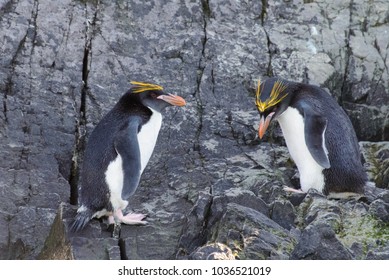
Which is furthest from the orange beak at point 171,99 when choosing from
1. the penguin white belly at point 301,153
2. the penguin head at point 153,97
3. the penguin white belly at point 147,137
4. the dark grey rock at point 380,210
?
the dark grey rock at point 380,210

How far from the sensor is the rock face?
6293mm

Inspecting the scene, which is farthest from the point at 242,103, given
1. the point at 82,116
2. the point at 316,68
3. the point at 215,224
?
the point at 215,224

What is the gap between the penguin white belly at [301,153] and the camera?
7012mm

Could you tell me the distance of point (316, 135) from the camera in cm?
695

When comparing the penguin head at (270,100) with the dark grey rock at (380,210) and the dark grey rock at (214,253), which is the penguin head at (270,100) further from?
the dark grey rock at (214,253)

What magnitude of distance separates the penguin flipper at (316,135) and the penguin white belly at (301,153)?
0.06m

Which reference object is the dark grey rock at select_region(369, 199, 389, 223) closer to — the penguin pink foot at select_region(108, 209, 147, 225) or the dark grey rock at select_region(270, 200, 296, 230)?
the dark grey rock at select_region(270, 200, 296, 230)

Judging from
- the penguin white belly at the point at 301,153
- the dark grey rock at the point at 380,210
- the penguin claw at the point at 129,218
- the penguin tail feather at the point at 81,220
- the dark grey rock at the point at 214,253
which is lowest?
the penguin claw at the point at 129,218

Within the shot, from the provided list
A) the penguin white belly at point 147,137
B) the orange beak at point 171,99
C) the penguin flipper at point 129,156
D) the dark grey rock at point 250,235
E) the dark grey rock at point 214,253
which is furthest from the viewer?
the orange beak at point 171,99

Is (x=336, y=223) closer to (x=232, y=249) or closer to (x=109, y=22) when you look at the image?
(x=232, y=249)

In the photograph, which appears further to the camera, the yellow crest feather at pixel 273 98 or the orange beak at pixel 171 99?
the yellow crest feather at pixel 273 98

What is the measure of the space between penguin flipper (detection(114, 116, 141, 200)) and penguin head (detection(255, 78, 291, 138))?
89 cm

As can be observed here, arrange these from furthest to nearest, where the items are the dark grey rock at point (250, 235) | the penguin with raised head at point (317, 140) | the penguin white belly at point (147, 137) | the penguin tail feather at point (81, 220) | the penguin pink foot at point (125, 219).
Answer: the penguin with raised head at point (317, 140) → the penguin white belly at point (147, 137) → the penguin pink foot at point (125, 219) → the penguin tail feather at point (81, 220) → the dark grey rock at point (250, 235)

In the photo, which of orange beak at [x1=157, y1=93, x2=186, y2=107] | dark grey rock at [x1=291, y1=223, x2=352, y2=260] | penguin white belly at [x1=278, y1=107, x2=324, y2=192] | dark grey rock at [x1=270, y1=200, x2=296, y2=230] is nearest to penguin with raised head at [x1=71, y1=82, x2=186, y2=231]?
orange beak at [x1=157, y1=93, x2=186, y2=107]
